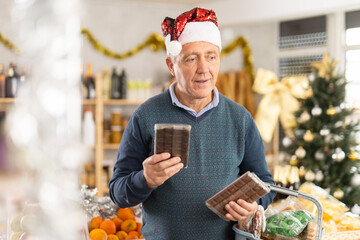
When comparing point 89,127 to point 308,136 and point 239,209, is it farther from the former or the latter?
point 239,209

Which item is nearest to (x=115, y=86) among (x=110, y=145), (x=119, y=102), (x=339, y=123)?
(x=119, y=102)

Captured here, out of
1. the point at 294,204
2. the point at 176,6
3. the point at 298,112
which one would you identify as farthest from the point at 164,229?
the point at 176,6

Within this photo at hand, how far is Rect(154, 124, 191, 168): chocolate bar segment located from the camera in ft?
4.26

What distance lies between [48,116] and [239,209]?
1070 mm

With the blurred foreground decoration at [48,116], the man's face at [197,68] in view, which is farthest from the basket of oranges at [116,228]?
the blurred foreground decoration at [48,116]

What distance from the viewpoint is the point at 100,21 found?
6.18 meters

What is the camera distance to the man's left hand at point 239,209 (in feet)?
4.63

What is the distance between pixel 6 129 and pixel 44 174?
0.06m

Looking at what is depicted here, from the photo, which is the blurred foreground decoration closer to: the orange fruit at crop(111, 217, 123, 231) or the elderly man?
the elderly man

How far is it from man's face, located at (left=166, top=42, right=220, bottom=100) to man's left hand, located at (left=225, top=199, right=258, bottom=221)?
0.43 meters

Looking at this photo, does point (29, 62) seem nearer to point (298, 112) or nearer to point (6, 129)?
point (6, 129)

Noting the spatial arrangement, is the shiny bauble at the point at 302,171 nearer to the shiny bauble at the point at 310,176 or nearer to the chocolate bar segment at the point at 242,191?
the shiny bauble at the point at 310,176

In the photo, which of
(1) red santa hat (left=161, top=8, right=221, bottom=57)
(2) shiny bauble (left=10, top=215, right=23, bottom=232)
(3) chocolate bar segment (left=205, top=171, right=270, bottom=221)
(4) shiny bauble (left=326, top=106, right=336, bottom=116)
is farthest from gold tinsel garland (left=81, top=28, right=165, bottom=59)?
(3) chocolate bar segment (left=205, top=171, right=270, bottom=221)

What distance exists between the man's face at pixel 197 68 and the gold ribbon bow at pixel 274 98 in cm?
429
